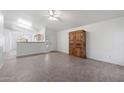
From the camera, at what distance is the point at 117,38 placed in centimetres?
447

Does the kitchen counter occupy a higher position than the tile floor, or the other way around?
the kitchen counter

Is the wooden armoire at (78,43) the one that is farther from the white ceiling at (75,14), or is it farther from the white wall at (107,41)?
the white ceiling at (75,14)

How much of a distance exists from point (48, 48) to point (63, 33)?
1867mm

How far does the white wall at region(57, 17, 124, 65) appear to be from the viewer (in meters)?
4.39

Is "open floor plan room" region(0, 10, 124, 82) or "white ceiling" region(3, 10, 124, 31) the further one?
"white ceiling" region(3, 10, 124, 31)

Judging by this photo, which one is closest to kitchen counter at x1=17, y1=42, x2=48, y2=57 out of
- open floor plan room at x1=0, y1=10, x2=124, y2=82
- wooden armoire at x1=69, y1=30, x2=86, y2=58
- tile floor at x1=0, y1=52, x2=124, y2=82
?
open floor plan room at x1=0, y1=10, x2=124, y2=82

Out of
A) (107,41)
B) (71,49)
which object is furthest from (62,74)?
(71,49)

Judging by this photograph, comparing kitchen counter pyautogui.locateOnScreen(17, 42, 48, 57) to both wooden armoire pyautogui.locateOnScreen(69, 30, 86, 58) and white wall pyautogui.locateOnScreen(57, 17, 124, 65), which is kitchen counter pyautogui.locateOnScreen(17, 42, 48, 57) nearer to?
wooden armoire pyautogui.locateOnScreen(69, 30, 86, 58)

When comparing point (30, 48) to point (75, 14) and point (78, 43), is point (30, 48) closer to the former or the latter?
point (78, 43)

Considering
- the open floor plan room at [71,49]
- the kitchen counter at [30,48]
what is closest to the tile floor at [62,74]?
the open floor plan room at [71,49]

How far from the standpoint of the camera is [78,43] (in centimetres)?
642
